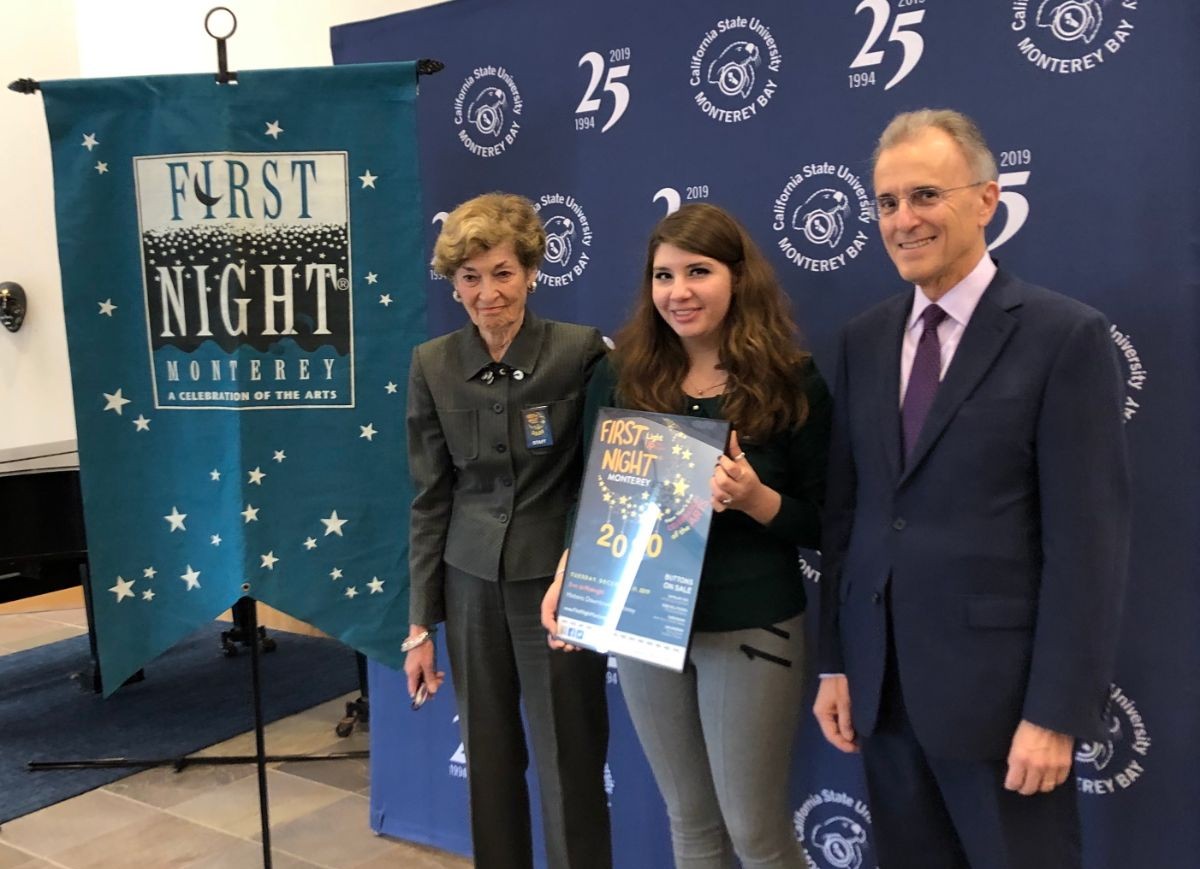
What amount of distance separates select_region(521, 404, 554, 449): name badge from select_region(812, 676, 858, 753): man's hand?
715 millimetres

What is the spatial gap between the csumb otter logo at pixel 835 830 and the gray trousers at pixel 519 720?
522mm

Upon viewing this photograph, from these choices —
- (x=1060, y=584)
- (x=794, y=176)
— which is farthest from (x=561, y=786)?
(x=794, y=176)

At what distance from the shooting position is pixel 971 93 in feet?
6.31

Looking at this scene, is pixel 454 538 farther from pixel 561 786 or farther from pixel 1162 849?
pixel 1162 849

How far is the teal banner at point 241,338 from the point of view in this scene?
2.46 meters

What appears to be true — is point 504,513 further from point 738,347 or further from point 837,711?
point 837,711

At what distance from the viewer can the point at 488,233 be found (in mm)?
1884

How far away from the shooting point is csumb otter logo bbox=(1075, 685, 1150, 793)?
1.88 meters

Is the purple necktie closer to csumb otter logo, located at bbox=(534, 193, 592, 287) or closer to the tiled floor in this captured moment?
csumb otter logo, located at bbox=(534, 193, 592, 287)

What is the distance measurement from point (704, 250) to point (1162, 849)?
1.49 m

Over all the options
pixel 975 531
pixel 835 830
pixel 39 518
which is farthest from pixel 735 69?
pixel 39 518

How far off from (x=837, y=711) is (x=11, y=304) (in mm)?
5608

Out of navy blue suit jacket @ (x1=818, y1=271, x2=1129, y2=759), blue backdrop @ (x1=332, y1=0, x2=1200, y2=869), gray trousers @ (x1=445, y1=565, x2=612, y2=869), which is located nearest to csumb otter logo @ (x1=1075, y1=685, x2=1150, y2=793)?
blue backdrop @ (x1=332, y1=0, x2=1200, y2=869)

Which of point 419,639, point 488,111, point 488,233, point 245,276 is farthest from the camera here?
point 488,111
